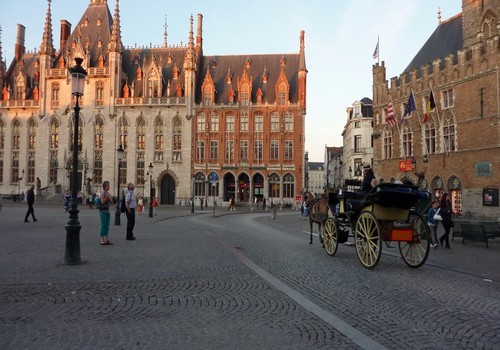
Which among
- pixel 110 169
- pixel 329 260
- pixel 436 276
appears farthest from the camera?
pixel 110 169

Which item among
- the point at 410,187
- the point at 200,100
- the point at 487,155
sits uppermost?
the point at 200,100

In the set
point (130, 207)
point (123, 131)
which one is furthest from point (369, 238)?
point (123, 131)

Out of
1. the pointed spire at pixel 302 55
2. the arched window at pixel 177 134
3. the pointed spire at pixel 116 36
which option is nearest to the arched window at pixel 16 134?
the pointed spire at pixel 116 36

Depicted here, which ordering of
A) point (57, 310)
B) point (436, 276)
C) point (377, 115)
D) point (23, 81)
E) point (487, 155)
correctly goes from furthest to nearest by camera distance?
point (23, 81), point (377, 115), point (487, 155), point (436, 276), point (57, 310)

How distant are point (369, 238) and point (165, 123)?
46.6 m

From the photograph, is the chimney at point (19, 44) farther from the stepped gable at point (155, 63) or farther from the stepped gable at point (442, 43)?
the stepped gable at point (442, 43)

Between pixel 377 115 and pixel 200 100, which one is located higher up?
pixel 200 100

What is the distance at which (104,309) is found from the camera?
17.8 ft

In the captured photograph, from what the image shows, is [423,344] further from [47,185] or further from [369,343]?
[47,185]

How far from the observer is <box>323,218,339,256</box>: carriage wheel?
1022 cm

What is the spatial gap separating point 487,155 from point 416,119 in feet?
24.5

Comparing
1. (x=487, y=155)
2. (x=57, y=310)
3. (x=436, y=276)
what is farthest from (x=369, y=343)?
(x=487, y=155)

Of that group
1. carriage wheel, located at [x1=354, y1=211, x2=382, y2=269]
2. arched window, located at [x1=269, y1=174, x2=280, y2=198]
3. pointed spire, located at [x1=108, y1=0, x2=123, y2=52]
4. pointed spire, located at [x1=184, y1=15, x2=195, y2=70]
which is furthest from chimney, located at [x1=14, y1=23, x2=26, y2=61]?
Result: carriage wheel, located at [x1=354, y1=211, x2=382, y2=269]

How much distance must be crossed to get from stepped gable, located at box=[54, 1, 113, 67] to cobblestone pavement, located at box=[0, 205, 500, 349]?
164 ft
